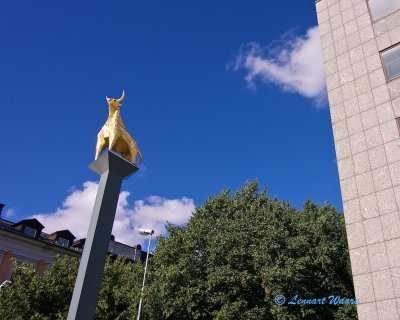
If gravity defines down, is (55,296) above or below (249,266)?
below

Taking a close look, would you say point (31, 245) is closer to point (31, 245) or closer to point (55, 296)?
point (31, 245)

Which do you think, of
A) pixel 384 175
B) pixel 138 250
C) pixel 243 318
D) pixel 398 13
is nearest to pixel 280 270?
pixel 243 318

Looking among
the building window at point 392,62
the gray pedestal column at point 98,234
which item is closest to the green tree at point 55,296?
the gray pedestal column at point 98,234

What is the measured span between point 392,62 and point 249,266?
14465 mm

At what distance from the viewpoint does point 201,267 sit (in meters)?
26.8

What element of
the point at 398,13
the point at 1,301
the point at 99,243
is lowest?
the point at 99,243

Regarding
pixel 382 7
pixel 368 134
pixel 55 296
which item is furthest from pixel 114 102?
pixel 55 296

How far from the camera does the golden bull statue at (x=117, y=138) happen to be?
38.8 feet

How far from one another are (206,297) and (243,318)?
264 cm

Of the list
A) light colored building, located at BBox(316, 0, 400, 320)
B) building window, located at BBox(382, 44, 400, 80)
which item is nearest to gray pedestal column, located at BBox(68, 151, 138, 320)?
light colored building, located at BBox(316, 0, 400, 320)

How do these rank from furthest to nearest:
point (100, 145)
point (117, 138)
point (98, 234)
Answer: point (100, 145), point (117, 138), point (98, 234)

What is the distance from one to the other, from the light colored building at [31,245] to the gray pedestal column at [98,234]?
3363 centimetres

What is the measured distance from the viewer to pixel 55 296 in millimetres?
28641

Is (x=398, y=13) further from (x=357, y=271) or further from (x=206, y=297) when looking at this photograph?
(x=206, y=297)
